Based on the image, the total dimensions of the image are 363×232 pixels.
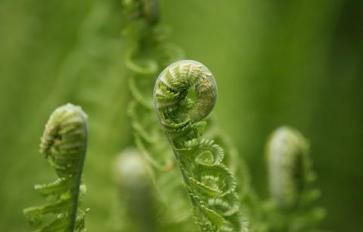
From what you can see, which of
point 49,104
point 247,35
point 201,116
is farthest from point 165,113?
point 247,35

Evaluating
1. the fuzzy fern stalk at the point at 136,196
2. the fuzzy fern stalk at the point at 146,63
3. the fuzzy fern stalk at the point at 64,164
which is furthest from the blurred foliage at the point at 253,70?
the fuzzy fern stalk at the point at 64,164

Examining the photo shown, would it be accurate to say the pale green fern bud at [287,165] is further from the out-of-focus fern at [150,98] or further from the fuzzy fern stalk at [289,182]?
the out-of-focus fern at [150,98]

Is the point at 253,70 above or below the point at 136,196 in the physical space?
above

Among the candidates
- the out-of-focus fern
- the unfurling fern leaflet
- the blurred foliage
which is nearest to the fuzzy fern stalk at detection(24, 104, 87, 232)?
the unfurling fern leaflet

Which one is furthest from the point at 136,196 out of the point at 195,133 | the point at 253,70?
the point at 253,70

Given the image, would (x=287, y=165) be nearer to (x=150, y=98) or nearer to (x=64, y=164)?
(x=150, y=98)

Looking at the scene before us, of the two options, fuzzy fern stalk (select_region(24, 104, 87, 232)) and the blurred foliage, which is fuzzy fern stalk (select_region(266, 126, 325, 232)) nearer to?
fuzzy fern stalk (select_region(24, 104, 87, 232))
